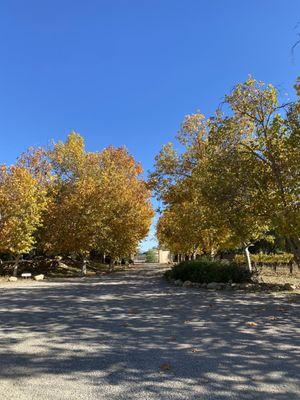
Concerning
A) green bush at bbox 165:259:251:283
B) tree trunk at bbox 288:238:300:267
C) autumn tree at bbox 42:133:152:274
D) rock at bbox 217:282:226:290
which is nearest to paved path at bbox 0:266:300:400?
tree trunk at bbox 288:238:300:267

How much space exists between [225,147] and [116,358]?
33.1ft

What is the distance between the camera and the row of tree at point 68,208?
22.0 meters

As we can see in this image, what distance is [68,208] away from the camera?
80.9ft

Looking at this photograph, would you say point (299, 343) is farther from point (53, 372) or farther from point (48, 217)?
point (48, 217)

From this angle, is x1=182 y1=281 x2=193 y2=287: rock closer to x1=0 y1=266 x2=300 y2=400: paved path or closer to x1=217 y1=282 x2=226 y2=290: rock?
x1=217 y1=282 x2=226 y2=290: rock

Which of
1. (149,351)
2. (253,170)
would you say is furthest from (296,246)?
(149,351)

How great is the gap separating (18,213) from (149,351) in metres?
17.4

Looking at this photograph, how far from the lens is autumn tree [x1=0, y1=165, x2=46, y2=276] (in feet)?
70.2

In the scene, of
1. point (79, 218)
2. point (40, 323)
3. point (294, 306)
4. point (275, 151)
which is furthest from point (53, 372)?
point (79, 218)

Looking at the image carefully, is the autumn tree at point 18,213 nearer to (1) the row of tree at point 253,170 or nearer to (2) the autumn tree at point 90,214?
(2) the autumn tree at point 90,214

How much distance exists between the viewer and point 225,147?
1434 centimetres

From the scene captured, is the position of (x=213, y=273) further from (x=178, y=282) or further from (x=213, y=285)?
(x=178, y=282)

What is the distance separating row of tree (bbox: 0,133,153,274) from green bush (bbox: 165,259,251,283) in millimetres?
8595

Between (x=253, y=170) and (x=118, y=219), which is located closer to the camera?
(x=253, y=170)
